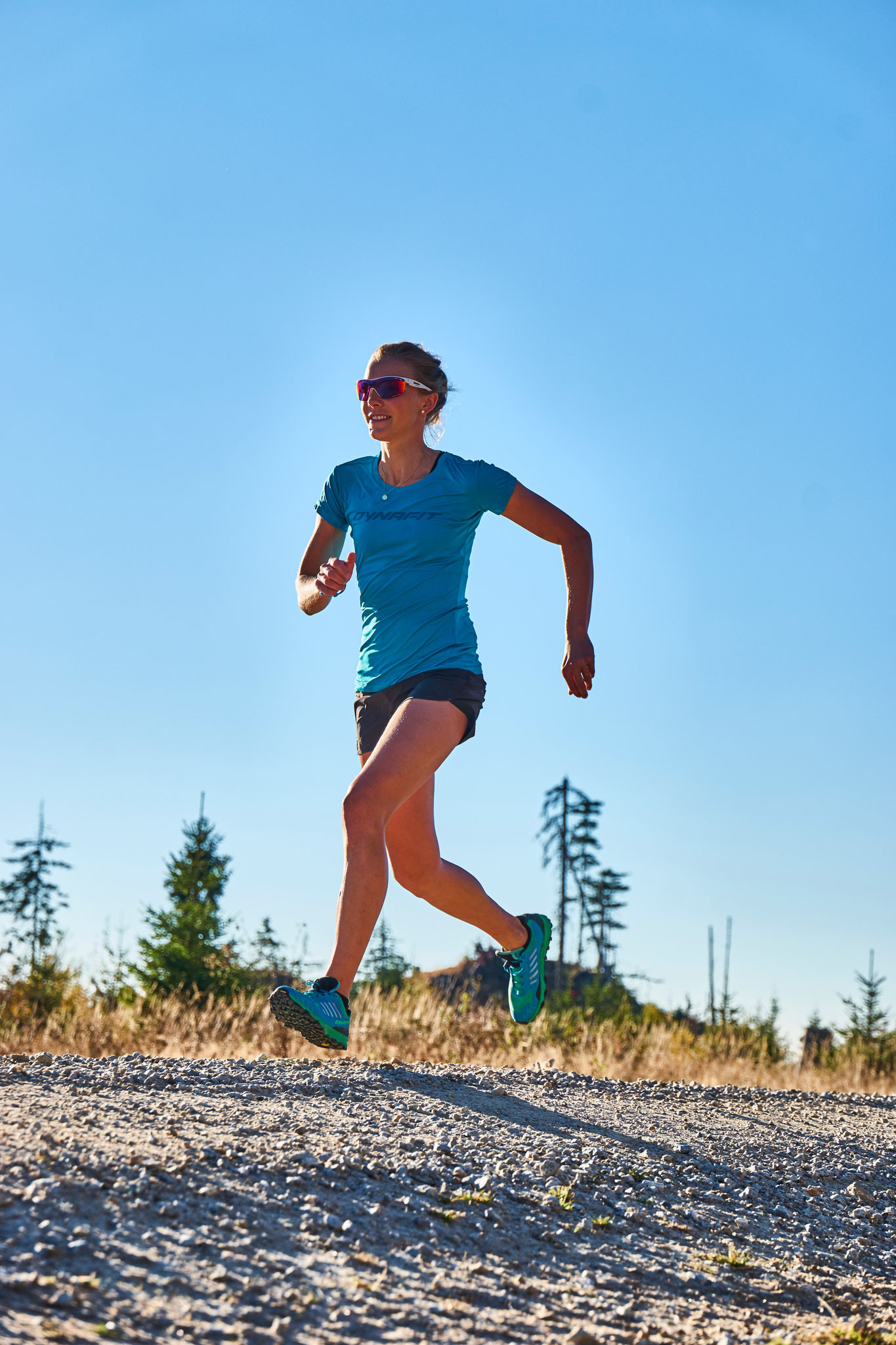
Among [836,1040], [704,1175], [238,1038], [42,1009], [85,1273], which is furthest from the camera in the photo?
[836,1040]

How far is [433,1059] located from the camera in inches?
309

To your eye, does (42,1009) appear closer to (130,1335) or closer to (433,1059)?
(433,1059)

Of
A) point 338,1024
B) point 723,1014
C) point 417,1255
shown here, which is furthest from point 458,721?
point 723,1014

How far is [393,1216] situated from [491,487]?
2839 mm

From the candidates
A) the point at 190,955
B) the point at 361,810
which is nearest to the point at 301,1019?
the point at 361,810

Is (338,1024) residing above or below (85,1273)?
above

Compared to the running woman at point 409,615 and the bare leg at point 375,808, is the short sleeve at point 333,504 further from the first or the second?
the bare leg at point 375,808

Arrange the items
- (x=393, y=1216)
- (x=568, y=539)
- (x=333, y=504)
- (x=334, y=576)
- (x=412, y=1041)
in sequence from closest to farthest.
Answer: (x=393, y=1216), (x=334, y=576), (x=568, y=539), (x=333, y=504), (x=412, y=1041)

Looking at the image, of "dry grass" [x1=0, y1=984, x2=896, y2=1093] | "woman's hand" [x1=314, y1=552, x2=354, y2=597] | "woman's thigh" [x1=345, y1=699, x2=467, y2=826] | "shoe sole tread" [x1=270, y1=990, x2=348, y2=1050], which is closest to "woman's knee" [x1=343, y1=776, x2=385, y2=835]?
"woman's thigh" [x1=345, y1=699, x2=467, y2=826]

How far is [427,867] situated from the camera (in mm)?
4617

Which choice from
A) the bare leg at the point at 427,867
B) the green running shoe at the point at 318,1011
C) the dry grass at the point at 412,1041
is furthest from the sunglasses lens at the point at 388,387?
the dry grass at the point at 412,1041

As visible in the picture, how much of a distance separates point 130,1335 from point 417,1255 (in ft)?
2.53

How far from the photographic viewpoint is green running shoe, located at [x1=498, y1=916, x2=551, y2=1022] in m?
5.12

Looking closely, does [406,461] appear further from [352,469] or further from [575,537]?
[575,537]
